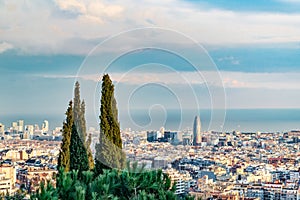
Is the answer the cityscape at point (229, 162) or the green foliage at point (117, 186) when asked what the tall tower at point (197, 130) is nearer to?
the green foliage at point (117, 186)

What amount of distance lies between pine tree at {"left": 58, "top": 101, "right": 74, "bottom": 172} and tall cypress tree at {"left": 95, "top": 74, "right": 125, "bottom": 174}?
1778mm

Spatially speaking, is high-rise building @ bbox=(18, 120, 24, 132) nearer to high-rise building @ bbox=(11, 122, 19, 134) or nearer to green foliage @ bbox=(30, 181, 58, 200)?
high-rise building @ bbox=(11, 122, 19, 134)

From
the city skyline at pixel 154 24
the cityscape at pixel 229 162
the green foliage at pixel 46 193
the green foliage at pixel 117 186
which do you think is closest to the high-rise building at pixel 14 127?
the cityscape at pixel 229 162

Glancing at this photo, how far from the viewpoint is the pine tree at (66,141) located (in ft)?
22.2

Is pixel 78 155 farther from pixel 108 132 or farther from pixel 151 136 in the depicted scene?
pixel 151 136

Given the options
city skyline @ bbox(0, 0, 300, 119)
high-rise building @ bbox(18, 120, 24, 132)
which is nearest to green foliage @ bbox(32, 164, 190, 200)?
city skyline @ bbox(0, 0, 300, 119)

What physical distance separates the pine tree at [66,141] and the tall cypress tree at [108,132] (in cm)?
178

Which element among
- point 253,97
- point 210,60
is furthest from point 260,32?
point 210,60

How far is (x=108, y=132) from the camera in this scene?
16.3 feet

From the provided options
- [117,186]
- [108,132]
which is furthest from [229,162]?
[117,186]

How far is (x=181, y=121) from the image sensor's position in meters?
3.73

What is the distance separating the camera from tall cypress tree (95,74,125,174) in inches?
171

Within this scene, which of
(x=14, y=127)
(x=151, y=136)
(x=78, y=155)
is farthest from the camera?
(x=14, y=127)

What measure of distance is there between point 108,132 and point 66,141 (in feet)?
7.15
